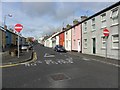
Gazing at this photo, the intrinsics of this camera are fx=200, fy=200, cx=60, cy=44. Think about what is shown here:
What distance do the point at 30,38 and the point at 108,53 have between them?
132 meters

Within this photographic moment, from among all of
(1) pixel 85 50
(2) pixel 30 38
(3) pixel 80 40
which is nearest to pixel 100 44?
(1) pixel 85 50

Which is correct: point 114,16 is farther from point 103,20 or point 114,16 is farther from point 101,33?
point 101,33

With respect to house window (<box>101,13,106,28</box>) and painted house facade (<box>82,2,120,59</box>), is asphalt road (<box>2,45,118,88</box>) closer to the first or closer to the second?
painted house facade (<box>82,2,120,59</box>)

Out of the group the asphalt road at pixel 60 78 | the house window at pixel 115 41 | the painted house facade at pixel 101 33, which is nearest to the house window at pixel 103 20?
the painted house facade at pixel 101 33

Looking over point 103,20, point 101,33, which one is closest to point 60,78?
point 103,20

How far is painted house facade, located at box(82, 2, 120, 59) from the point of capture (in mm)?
21844

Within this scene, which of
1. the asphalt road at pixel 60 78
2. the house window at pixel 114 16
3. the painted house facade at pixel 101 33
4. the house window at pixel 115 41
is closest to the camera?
the asphalt road at pixel 60 78

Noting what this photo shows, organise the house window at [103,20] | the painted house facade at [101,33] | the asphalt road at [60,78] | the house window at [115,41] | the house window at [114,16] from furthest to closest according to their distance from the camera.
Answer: the house window at [103,20]
the house window at [114,16]
the painted house facade at [101,33]
the house window at [115,41]
the asphalt road at [60,78]

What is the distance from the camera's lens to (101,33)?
85.4 ft

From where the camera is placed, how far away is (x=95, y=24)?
28.4 m

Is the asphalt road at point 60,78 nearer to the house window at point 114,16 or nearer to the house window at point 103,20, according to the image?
the house window at point 114,16

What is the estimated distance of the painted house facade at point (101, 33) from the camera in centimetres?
2184

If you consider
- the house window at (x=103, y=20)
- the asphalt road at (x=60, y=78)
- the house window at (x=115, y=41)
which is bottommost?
the asphalt road at (x=60, y=78)

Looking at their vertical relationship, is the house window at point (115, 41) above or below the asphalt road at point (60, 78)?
above
